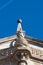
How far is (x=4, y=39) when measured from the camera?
61688 mm

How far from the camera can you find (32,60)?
60.0 metres

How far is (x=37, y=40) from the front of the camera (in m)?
61.5

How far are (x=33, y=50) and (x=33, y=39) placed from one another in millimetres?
1092

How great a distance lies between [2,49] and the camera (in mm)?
60750

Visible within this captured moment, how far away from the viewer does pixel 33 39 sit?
61.5 meters

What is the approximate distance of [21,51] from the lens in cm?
5975

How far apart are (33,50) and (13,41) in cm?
150

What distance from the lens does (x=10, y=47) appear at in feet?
199

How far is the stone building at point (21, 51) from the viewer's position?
59.7 meters

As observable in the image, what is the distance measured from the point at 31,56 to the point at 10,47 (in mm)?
1497

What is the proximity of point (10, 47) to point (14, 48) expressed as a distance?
0.73 meters

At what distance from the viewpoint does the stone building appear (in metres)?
59.7

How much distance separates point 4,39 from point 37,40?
202 cm

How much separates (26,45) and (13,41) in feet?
4.81
